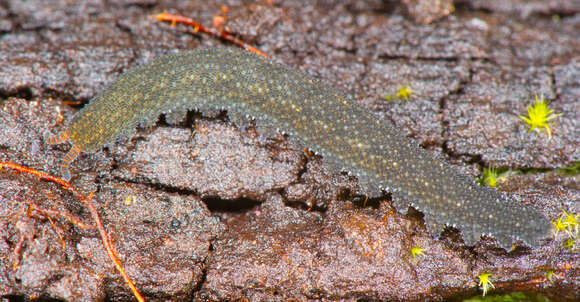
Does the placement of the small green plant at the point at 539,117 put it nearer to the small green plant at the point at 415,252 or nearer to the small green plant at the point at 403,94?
the small green plant at the point at 403,94

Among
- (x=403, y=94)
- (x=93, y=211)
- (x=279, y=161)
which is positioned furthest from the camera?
(x=403, y=94)

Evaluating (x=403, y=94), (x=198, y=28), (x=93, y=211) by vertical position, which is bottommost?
(x=93, y=211)

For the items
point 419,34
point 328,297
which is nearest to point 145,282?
point 328,297

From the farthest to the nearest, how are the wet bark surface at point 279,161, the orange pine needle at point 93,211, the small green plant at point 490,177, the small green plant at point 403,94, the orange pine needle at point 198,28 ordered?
1. the orange pine needle at point 198,28
2. the small green plant at point 403,94
3. the small green plant at point 490,177
4. the wet bark surface at point 279,161
5. the orange pine needle at point 93,211

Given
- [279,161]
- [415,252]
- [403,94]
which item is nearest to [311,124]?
[279,161]

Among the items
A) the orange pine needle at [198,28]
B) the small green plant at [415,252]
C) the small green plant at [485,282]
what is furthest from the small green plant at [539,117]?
the orange pine needle at [198,28]

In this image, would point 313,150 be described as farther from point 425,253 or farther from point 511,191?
point 511,191

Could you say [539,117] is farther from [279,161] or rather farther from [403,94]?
[279,161]

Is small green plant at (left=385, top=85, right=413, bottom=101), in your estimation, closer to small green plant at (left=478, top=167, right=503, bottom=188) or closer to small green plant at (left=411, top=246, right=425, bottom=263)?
small green plant at (left=478, top=167, right=503, bottom=188)
